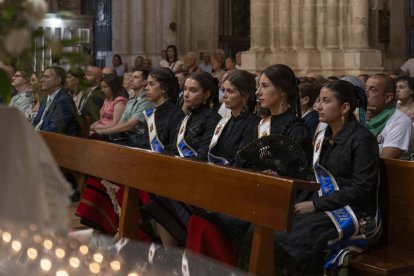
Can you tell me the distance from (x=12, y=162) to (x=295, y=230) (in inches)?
91.3

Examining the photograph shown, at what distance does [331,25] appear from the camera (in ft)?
35.9

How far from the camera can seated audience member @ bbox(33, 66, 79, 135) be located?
8.07 meters

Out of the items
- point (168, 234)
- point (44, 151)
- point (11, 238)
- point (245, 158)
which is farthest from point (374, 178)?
point (11, 238)

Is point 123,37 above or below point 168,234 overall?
above

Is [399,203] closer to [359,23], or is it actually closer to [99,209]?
[99,209]

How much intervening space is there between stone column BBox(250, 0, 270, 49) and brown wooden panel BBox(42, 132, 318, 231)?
20.1ft

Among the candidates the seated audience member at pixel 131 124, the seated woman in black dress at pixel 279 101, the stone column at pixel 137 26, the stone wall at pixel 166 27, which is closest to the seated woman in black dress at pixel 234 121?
the seated woman in black dress at pixel 279 101

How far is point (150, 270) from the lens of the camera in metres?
1.80

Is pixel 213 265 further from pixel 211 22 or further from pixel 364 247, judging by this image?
pixel 211 22

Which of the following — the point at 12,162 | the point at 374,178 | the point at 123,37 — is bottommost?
the point at 374,178

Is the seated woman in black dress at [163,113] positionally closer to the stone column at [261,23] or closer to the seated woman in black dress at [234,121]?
the seated woman in black dress at [234,121]

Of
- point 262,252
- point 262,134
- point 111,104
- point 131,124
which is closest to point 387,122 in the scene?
point 262,134

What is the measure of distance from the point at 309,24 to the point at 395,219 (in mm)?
6874

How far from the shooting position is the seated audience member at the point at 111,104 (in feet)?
28.4
